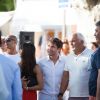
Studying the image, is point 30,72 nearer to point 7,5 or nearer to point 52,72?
point 52,72

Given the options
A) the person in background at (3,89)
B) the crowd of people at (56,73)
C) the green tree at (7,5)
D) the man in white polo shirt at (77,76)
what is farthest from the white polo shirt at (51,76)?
the green tree at (7,5)

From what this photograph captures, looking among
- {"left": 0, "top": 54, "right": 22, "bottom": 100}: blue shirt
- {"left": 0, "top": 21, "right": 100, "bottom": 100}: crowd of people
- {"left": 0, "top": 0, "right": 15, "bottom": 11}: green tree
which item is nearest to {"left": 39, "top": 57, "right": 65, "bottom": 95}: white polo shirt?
{"left": 0, "top": 21, "right": 100, "bottom": 100}: crowd of people

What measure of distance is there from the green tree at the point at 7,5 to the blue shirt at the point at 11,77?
5.15 ft

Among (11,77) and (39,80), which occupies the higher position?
(11,77)

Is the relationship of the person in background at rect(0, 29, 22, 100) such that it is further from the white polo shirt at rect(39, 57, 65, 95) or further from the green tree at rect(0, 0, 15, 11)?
the white polo shirt at rect(39, 57, 65, 95)

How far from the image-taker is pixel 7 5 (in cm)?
310

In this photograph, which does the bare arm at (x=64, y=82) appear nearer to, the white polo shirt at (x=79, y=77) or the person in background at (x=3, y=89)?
the white polo shirt at (x=79, y=77)

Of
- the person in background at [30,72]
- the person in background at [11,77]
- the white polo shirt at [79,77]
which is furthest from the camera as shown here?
the person in background at [30,72]

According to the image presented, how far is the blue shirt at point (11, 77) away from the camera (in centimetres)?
469

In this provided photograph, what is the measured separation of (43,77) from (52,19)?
764 cm

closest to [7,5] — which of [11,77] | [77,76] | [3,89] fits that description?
[3,89]

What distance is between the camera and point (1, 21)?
3314mm

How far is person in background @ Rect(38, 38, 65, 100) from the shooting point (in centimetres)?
690

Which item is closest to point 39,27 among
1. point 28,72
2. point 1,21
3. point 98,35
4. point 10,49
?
point 10,49
